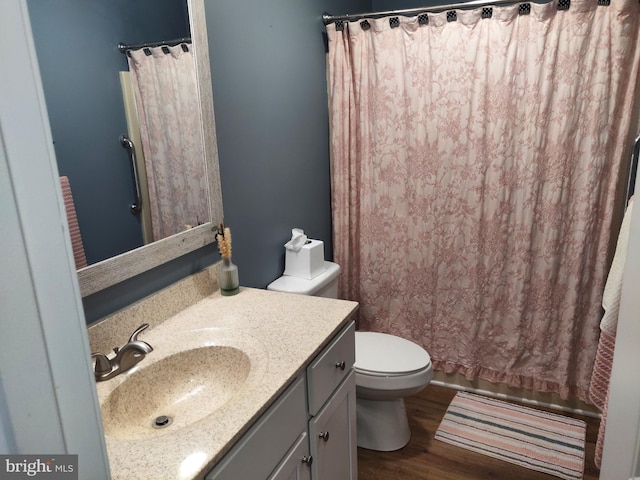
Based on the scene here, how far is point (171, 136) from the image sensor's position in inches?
59.5

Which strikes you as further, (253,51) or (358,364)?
(358,364)

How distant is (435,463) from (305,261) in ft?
3.50

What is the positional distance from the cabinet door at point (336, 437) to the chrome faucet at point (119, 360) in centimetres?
52

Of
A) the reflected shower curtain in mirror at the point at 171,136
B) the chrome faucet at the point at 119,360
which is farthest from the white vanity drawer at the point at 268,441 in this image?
the reflected shower curtain in mirror at the point at 171,136

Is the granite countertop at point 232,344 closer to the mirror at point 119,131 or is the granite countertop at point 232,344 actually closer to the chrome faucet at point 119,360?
the chrome faucet at point 119,360

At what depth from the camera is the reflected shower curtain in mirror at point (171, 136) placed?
55.6 inches

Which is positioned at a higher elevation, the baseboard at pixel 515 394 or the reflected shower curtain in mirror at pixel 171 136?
the reflected shower curtain in mirror at pixel 171 136

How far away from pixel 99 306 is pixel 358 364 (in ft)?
3.71

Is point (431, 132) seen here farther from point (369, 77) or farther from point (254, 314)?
point (254, 314)

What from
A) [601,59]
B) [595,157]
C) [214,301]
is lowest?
[214,301]

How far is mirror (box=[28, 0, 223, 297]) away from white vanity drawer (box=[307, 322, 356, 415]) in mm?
591

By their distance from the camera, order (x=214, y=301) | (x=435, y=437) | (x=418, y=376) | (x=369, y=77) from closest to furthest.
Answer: (x=214, y=301), (x=418, y=376), (x=435, y=437), (x=369, y=77)

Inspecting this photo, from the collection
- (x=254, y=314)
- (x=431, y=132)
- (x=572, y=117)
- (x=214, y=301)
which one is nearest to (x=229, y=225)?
(x=214, y=301)

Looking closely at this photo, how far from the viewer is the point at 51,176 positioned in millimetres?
472
